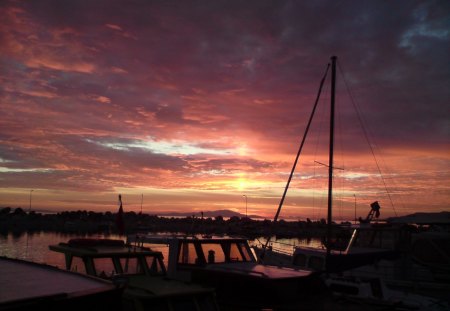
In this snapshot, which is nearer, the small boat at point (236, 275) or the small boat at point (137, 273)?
the small boat at point (137, 273)

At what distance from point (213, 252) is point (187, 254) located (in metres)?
0.98

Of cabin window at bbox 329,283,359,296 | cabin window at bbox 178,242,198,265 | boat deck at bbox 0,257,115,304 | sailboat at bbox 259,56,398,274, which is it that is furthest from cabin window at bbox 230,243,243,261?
boat deck at bbox 0,257,115,304

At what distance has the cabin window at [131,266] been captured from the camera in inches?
453

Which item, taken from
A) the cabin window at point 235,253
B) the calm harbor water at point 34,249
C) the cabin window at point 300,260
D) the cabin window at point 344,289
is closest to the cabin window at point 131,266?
the cabin window at point 235,253

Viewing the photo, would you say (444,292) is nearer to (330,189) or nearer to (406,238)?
(406,238)

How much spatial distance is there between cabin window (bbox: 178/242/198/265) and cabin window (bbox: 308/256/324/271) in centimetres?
712

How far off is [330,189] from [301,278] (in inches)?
386

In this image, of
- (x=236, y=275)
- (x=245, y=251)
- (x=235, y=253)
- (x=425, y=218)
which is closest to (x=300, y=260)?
(x=245, y=251)

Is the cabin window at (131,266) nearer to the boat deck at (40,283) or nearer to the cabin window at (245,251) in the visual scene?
the boat deck at (40,283)

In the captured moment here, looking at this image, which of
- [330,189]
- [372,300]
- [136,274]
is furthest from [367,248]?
[136,274]

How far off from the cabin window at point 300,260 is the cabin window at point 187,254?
7343 millimetres

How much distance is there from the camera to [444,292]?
1675 centimetres

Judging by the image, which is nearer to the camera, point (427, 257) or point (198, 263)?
point (198, 263)

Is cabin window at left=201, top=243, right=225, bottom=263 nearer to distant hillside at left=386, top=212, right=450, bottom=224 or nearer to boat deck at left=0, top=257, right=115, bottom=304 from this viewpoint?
boat deck at left=0, top=257, right=115, bottom=304
